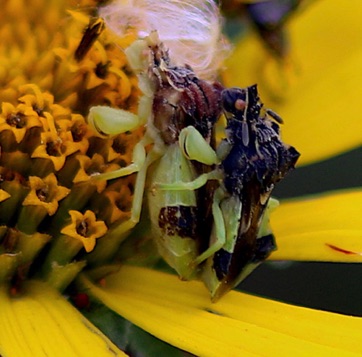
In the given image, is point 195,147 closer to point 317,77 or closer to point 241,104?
point 241,104

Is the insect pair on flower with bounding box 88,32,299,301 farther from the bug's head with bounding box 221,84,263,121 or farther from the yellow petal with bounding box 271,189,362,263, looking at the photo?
the yellow petal with bounding box 271,189,362,263

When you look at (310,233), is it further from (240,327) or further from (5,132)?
(5,132)

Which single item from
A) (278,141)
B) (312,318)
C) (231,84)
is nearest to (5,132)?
(278,141)

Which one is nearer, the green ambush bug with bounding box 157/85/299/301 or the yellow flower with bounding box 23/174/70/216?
the green ambush bug with bounding box 157/85/299/301

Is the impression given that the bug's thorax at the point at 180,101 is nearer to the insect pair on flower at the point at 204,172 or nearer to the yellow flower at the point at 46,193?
the insect pair on flower at the point at 204,172

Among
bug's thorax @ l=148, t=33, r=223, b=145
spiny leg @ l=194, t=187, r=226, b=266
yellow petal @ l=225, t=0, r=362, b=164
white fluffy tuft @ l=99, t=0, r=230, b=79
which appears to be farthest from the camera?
yellow petal @ l=225, t=0, r=362, b=164

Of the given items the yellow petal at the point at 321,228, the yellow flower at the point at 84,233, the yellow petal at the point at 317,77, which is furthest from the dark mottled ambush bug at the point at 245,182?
the yellow petal at the point at 317,77

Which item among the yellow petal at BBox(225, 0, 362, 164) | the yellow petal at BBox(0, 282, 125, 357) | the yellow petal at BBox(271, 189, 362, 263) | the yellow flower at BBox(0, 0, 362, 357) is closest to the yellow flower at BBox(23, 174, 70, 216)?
the yellow flower at BBox(0, 0, 362, 357)
